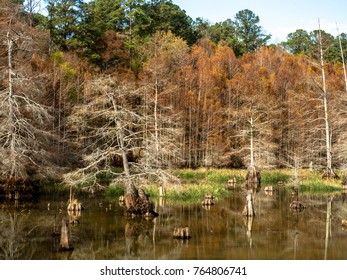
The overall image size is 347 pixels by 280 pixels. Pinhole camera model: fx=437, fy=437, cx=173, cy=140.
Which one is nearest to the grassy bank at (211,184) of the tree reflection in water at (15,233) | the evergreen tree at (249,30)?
the tree reflection in water at (15,233)

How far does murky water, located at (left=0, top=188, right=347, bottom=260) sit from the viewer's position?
12.7 m

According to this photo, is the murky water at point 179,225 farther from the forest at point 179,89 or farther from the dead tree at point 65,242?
the forest at point 179,89

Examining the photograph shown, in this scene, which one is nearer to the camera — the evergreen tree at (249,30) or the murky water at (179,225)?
the murky water at (179,225)

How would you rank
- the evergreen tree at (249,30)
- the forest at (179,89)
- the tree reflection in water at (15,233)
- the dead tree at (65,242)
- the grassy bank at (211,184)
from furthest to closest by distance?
the evergreen tree at (249,30) < the forest at (179,89) < the grassy bank at (211,184) < the dead tree at (65,242) < the tree reflection in water at (15,233)

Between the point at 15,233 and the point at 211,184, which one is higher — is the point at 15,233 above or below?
below

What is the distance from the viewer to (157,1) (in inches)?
2512

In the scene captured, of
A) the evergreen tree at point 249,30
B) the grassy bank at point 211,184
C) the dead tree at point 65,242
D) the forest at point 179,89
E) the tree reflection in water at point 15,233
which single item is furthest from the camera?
the evergreen tree at point 249,30

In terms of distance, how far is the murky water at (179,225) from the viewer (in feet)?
41.6

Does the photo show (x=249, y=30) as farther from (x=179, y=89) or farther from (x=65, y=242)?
(x=65, y=242)

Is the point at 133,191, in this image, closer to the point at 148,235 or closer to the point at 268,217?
the point at 148,235

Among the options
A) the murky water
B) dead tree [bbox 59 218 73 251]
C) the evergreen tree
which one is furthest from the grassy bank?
the evergreen tree

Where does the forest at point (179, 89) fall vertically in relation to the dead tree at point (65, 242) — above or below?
above

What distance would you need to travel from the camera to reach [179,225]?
16.7 m

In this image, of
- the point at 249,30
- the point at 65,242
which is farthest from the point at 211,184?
the point at 249,30
